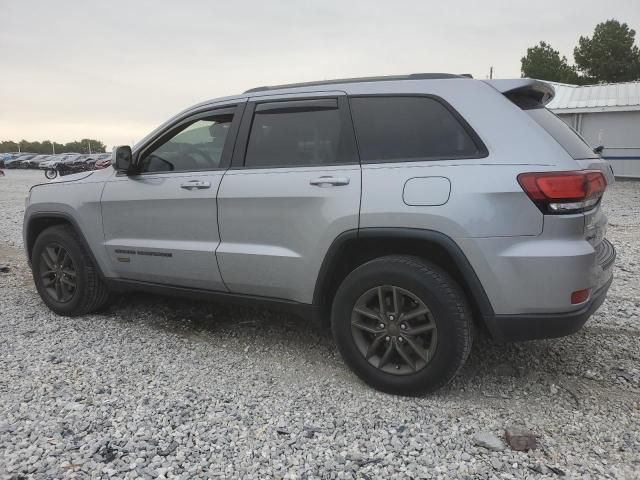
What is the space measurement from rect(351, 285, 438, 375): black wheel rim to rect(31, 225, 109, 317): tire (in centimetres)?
→ 251

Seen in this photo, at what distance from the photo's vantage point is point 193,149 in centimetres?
394

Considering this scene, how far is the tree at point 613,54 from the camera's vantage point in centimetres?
4259

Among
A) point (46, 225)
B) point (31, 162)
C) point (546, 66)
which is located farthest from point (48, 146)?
point (46, 225)

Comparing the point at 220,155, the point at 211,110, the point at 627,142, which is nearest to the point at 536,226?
the point at 220,155

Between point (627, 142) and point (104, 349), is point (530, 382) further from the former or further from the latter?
point (627, 142)

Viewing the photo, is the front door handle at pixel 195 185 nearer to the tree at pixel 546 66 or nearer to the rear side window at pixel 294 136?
the rear side window at pixel 294 136

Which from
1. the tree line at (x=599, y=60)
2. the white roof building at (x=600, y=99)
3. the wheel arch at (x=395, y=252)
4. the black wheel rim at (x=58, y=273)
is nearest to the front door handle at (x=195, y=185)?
the wheel arch at (x=395, y=252)

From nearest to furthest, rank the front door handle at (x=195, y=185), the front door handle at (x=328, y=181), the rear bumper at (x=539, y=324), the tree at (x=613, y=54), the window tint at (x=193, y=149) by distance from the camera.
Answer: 1. the rear bumper at (x=539, y=324)
2. the front door handle at (x=328, y=181)
3. the front door handle at (x=195, y=185)
4. the window tint at (x=193, y=149)
5. the tree at (x=613, y=54)

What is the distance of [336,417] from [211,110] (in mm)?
2308

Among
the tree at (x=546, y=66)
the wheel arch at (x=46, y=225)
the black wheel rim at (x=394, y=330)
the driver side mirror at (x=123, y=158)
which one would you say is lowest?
the black wheel rim at (x=394, y=330)

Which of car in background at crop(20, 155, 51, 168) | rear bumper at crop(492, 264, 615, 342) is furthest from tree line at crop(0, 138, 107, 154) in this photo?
rear bumper at crop(492, 264, 615, 342)

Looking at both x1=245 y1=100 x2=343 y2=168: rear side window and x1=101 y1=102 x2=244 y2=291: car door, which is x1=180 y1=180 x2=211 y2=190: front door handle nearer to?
x1=101 y1=102 x2=244 y2=291: car door

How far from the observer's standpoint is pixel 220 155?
3.73 metres

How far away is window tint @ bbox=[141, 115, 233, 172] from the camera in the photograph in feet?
12.4
